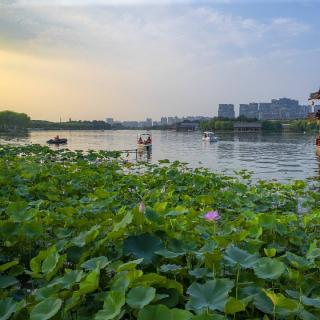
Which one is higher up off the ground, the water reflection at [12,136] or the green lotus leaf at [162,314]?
the green lotus leaf at [162,314]

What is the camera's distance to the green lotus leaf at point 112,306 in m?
1.58

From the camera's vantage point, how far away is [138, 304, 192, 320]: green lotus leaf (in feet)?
4.88

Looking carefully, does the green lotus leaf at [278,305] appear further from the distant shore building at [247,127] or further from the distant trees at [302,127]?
the distant shore building at [247,127]

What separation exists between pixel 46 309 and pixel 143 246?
2.66 ft

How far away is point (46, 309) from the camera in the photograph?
5.64 ft

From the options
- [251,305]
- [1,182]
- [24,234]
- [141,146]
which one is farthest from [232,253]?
[141,146]

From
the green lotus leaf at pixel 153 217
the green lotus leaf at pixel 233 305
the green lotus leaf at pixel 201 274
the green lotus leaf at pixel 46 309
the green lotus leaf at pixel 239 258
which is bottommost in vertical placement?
the green lotus leaf at pixel 201 274

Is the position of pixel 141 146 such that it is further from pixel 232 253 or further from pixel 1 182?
pixel 232 253

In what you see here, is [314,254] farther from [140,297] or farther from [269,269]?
[140,297]

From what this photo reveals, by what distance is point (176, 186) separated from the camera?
26.8ft

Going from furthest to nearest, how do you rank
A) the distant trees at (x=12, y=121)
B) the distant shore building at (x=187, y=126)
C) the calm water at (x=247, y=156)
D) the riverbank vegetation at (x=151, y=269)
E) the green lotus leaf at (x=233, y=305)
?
1. the distant shore building at (x=187, y=126)
2. the distant trees at (x=12, y=121)
3. the calm water at (x=247, y=156)
4. the riverbank vegetation at (x=151, y=269)
5. the green lotus leaf at (x=233, y=305)

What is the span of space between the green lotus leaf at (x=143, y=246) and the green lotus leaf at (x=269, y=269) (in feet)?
1.92

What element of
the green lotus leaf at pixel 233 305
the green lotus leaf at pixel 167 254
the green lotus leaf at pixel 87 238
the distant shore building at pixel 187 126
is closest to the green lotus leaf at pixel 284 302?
the green lotus leaf at pixel 233 305

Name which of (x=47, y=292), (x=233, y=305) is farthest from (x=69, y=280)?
(x=233, y=305)
